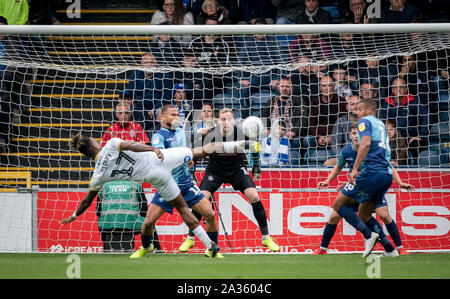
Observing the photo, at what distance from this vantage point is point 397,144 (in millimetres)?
10914

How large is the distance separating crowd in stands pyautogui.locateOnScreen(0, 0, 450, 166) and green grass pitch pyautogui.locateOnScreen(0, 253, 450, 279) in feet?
9.80

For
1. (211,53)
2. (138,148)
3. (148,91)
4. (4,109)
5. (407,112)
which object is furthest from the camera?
(4,109)

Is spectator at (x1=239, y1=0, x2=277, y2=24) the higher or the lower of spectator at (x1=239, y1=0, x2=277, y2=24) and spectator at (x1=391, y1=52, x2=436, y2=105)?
the higher

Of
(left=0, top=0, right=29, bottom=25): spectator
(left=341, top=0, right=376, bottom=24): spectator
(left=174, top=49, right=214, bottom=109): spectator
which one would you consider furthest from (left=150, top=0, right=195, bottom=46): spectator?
(left=341, top=0, right=376, bottom=24): spectator

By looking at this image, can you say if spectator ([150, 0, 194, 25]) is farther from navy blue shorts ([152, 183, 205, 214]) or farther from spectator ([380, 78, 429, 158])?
navy blue shorts ([152, 183, 205, 214])

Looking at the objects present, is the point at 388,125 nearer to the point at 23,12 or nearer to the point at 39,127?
the point at 39,127

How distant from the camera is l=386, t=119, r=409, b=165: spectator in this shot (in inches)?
422

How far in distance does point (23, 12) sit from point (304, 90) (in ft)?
20.2

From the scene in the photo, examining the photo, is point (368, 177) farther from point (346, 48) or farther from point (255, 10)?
point (255, 10)

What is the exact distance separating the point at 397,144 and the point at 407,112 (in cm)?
58

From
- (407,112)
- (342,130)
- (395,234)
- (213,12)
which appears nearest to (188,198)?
(395,234)

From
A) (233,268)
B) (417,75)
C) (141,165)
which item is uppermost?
(417,75)

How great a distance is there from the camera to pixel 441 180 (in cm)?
1034

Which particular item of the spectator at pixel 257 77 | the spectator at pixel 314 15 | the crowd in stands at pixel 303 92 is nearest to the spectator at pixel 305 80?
the crowd in stands at pixel 303 92
